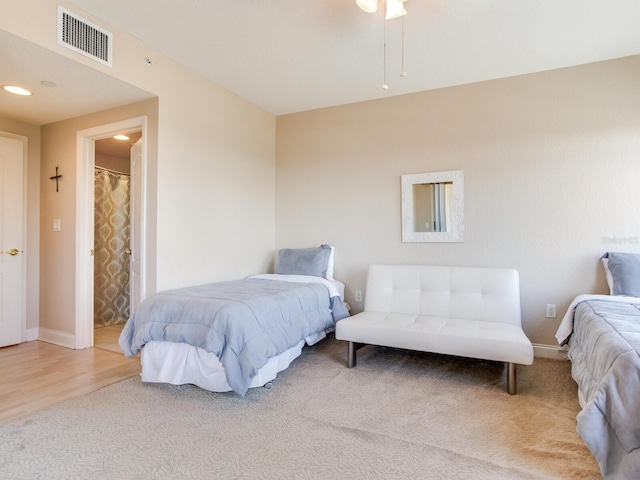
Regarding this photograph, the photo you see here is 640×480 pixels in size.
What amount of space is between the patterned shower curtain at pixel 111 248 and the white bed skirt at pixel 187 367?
2218 mm

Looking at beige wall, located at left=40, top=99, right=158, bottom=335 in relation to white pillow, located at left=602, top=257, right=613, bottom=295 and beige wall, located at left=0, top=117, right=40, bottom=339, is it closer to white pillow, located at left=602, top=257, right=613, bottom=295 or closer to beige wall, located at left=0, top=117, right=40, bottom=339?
beige wall, located at left=0, top=117, right=40, bottom=339

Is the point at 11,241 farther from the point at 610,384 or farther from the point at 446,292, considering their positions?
the point at 610,384

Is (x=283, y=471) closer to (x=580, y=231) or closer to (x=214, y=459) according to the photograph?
(x=214, y=459)

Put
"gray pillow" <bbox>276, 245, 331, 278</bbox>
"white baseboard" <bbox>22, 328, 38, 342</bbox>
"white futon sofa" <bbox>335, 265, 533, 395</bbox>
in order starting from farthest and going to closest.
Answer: "gray pillow" <bbox>276, 245, 331, 278</bbox> → "white baseboard" <bbox>22, 328, 38, 342</bbox> → "white futon sofa" <bbox>335, 265, 533, 395</bbox>

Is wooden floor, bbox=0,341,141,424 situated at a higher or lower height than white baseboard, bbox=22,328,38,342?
lower

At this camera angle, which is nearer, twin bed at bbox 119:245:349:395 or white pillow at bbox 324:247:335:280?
twin bed at bbox 119:245:349:395

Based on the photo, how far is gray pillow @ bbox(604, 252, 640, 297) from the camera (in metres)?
2.65

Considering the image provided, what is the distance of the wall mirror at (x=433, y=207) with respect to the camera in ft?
11.4

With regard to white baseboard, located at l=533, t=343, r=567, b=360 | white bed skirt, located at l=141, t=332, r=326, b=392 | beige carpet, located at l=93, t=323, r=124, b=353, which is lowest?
beige carpet, located at l=93, t=323, r=124, b=353

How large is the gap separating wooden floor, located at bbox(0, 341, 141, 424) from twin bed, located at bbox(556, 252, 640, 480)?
286cm

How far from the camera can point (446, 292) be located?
10.5ft

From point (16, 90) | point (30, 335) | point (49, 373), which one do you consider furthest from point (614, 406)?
point (30, 335)

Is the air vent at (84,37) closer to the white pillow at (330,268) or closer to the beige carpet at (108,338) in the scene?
the beige carpet at (108,338)

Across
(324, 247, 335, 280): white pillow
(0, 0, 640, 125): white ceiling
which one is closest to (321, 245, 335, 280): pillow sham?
(324, 247, 335, 280): white pillow
